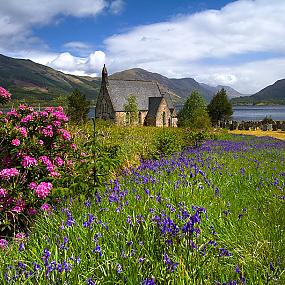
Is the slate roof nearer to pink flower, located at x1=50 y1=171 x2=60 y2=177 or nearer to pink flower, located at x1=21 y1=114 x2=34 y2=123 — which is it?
pink flower, located at x1=21 y1=114 x2=34 y2=123

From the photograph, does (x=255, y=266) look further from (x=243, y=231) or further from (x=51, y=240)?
(x=51, y=240)

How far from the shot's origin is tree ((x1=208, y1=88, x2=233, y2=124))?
203 feet

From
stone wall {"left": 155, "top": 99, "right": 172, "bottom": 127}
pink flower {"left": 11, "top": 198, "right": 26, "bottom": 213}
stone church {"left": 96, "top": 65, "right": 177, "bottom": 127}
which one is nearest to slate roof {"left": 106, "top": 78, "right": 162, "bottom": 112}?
stone church {"left": 96, "top": 65, "right": 177, "bottom": 127}

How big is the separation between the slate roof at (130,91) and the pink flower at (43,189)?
2288 inches

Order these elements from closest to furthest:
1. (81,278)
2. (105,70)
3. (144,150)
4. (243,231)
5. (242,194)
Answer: (81,278)
(243,231)
(242,194)
(144,150)
(105,70)

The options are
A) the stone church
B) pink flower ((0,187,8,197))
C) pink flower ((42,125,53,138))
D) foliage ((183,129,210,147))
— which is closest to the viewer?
pink flower ((0,187,8,197))

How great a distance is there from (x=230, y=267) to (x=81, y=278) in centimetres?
120

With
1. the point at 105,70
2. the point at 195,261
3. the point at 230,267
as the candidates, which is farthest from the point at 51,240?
the point at 105,70

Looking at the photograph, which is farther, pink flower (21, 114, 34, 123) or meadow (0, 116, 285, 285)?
pink flower (21, 114, 34, 123)

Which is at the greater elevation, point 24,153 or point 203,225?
point 24,153

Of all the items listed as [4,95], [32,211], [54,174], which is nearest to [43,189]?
[32,211]

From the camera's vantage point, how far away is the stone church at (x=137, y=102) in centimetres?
6303

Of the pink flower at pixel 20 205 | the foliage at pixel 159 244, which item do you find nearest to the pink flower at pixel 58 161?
the pink flower at pixel 20 205

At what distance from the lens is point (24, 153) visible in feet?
16.8
